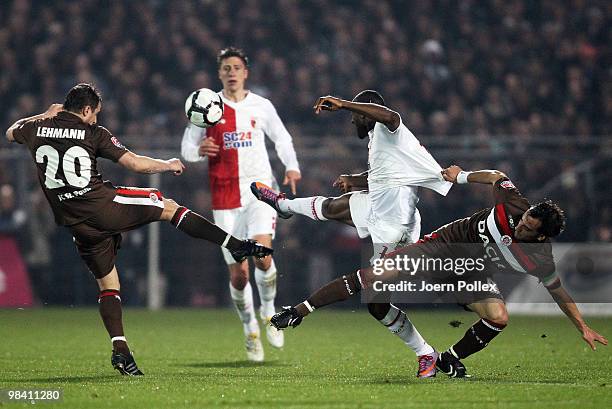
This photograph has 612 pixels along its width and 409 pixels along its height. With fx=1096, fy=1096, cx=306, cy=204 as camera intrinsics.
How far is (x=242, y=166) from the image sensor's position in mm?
9805

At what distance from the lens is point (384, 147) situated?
8234mm

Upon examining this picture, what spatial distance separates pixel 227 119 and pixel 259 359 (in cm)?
213

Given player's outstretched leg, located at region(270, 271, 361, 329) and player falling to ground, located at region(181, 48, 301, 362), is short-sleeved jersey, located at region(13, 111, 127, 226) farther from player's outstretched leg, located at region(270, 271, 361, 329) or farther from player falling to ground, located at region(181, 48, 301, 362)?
player falling to ground, located at region(181, 48, 301, 362)

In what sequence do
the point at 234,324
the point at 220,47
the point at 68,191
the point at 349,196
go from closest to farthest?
the point at 68,191 < the point at 349,196 < the point at 234,324 < the point at 220,47

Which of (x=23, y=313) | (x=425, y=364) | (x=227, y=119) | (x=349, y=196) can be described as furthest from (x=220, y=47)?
(x=425, y=364)

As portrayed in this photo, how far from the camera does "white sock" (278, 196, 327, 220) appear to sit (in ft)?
29.4

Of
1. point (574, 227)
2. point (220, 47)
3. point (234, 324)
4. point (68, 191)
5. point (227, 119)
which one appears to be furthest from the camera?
point (220, 47)

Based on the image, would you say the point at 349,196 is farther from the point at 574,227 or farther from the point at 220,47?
the point at 220,47

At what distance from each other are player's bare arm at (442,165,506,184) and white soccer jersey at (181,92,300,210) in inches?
84.2

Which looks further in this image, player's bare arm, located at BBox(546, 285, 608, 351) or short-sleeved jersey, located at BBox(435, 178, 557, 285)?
short-sleeved jersey, located at BBox(435, 178, 557, 285)

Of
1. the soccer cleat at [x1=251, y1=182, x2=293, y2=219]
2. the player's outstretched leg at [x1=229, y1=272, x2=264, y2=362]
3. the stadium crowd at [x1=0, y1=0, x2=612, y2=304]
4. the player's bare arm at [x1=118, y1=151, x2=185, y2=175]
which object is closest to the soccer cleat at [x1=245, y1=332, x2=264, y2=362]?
the player's outstretched leg at [x1=229, y1=272, x2=264, y2=362]

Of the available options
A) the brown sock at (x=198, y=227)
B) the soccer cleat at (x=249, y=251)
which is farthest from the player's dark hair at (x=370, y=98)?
the brown sock at (x=198, y=227)

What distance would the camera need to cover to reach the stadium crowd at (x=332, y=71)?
15180 mm

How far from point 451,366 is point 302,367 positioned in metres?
1.34
